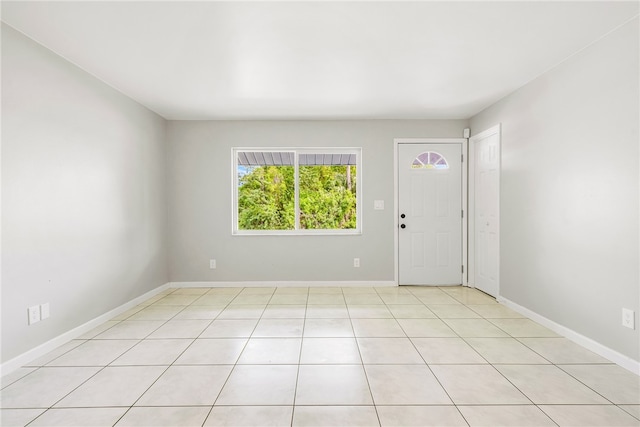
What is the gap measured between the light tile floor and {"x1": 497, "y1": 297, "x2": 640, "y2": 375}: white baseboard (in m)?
0.06

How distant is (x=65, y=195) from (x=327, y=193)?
2.88 meters

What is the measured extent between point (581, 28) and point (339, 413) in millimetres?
2923

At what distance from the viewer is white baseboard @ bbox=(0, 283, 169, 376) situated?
6.68 ft

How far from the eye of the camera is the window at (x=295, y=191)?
4316mm

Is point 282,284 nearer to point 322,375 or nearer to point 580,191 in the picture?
point 322,375

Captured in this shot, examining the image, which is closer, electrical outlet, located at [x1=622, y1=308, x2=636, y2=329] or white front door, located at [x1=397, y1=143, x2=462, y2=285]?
electrical outlet, located at [x1=622, y1=308, x2=636, y2=329]

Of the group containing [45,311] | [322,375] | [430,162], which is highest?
[430,162]

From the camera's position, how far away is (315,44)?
2.26 m

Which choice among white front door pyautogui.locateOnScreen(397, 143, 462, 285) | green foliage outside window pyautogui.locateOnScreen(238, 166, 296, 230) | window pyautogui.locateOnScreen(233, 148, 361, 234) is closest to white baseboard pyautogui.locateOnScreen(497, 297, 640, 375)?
white front door pyautogui.locateOnScreen(397, 143, 462, 285)

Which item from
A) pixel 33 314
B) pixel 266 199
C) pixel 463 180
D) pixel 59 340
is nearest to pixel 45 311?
pixel 33 314

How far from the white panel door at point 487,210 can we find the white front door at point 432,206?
268 mm

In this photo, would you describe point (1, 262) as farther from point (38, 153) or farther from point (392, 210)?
point (392, 210)

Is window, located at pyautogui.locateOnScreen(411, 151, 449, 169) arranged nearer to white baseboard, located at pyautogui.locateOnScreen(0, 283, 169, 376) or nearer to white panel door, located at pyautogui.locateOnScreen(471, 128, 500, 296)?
white panel door, located at pyautogui.locateOnScreen(471, 128, 500, 296)

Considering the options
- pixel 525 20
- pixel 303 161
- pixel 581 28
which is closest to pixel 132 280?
pixel 303 161
